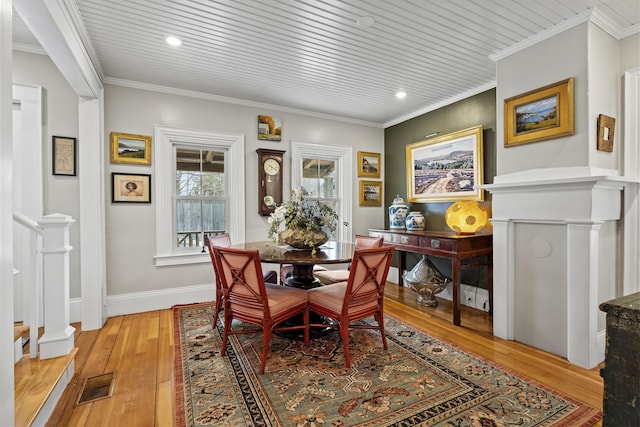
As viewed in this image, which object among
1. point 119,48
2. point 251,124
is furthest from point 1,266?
point 251,124

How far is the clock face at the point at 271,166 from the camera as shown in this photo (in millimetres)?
4035

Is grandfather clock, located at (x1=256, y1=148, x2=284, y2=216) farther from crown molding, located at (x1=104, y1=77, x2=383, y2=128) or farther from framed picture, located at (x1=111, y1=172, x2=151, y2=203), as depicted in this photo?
framed picture, located at (x1=111, y1=172, x2=151, y2=203)

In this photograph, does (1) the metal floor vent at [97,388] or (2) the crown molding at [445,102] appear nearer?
(1) the metal floor vent at [97,388]

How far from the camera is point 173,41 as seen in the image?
252 centimetres

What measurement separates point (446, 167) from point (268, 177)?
2.31m

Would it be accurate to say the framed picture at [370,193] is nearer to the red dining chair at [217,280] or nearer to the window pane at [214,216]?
the window pane at [214,216]

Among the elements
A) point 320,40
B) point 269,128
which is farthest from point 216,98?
point 320,40

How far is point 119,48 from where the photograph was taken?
264cm

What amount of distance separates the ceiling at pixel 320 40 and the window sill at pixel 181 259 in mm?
1976

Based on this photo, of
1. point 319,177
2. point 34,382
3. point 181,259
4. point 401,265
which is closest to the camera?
point 34,382

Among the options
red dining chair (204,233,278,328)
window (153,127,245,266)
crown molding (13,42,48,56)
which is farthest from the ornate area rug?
crown molding (13,42,48,56)

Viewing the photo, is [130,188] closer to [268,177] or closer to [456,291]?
[268,177]

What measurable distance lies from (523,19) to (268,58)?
2.08m

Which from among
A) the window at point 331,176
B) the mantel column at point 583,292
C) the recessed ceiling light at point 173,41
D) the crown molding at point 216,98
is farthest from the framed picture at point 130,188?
the mantel column at point 583,292
